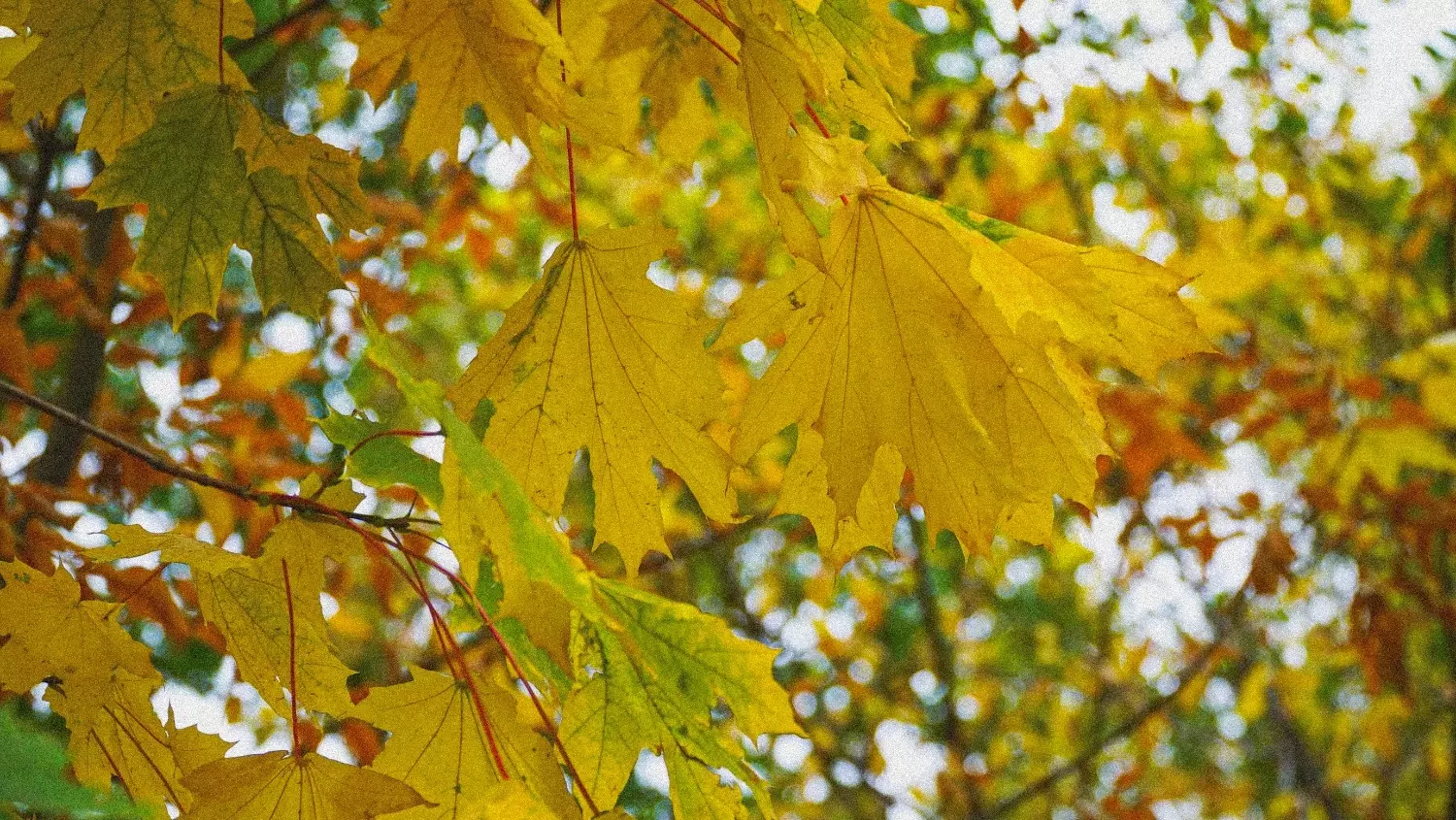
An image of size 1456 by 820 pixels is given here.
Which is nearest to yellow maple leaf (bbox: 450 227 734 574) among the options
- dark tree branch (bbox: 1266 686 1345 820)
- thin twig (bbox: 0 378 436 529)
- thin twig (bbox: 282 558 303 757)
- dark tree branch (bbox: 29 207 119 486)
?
thin twig (bbox: 0 378 436 529)

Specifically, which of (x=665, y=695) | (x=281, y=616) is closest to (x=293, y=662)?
(x=281, y=616)

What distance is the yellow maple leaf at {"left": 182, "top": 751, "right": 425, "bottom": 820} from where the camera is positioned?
93 centimetres

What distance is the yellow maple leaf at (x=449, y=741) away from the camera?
1044mm

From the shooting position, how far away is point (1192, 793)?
5520mm

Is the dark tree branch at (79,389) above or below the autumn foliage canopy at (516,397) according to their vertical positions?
below

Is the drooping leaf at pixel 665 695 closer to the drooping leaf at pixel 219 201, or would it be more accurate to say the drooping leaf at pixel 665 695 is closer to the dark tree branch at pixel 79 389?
the drooping leaf at pixel 219 201

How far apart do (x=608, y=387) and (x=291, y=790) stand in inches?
18.0

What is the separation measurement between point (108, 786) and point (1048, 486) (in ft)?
3.09

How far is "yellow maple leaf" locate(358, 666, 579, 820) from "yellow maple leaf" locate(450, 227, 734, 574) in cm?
19

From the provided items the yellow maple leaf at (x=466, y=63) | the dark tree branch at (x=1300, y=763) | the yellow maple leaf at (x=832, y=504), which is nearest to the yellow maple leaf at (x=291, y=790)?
the yellow maple leaf at (x=832, y=504)

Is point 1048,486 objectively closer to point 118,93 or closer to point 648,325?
point 648,325

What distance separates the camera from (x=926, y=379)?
3.26ft

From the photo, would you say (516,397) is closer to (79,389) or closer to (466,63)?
(466,63)

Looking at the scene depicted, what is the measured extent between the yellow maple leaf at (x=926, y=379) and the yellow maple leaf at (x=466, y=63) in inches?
10.7
